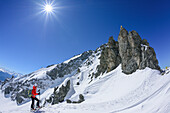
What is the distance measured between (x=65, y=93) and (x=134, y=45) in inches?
1130

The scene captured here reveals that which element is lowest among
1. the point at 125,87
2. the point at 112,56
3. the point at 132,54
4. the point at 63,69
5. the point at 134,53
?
the point at 125,87

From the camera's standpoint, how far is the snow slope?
27.3 ft

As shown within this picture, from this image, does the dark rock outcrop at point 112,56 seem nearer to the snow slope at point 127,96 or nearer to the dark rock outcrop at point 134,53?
the dark rock outcrop at point 134,53

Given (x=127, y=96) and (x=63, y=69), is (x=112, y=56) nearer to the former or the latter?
(x=127, y=96)

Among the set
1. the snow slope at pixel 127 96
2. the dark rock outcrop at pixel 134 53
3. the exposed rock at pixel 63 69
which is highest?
the exposed rock at pixel 63 69

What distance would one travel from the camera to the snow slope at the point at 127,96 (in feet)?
27.3

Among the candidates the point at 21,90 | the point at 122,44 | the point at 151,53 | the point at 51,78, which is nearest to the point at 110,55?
the point at 122,44

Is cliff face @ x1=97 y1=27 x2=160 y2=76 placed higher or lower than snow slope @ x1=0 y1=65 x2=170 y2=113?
higher

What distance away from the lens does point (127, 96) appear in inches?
496

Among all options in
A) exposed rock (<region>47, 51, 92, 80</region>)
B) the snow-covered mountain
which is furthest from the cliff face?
exposed rock (<region>47, 51, 92, 80</region>)

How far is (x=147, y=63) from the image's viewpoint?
18781 mm

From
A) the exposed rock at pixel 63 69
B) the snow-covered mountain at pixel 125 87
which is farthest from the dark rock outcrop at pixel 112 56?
the exposed rock at pixel 63 69

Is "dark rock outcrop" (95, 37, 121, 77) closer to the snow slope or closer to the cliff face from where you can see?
the cliff face

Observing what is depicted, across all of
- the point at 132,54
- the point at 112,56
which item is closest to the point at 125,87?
the point at 132,54
